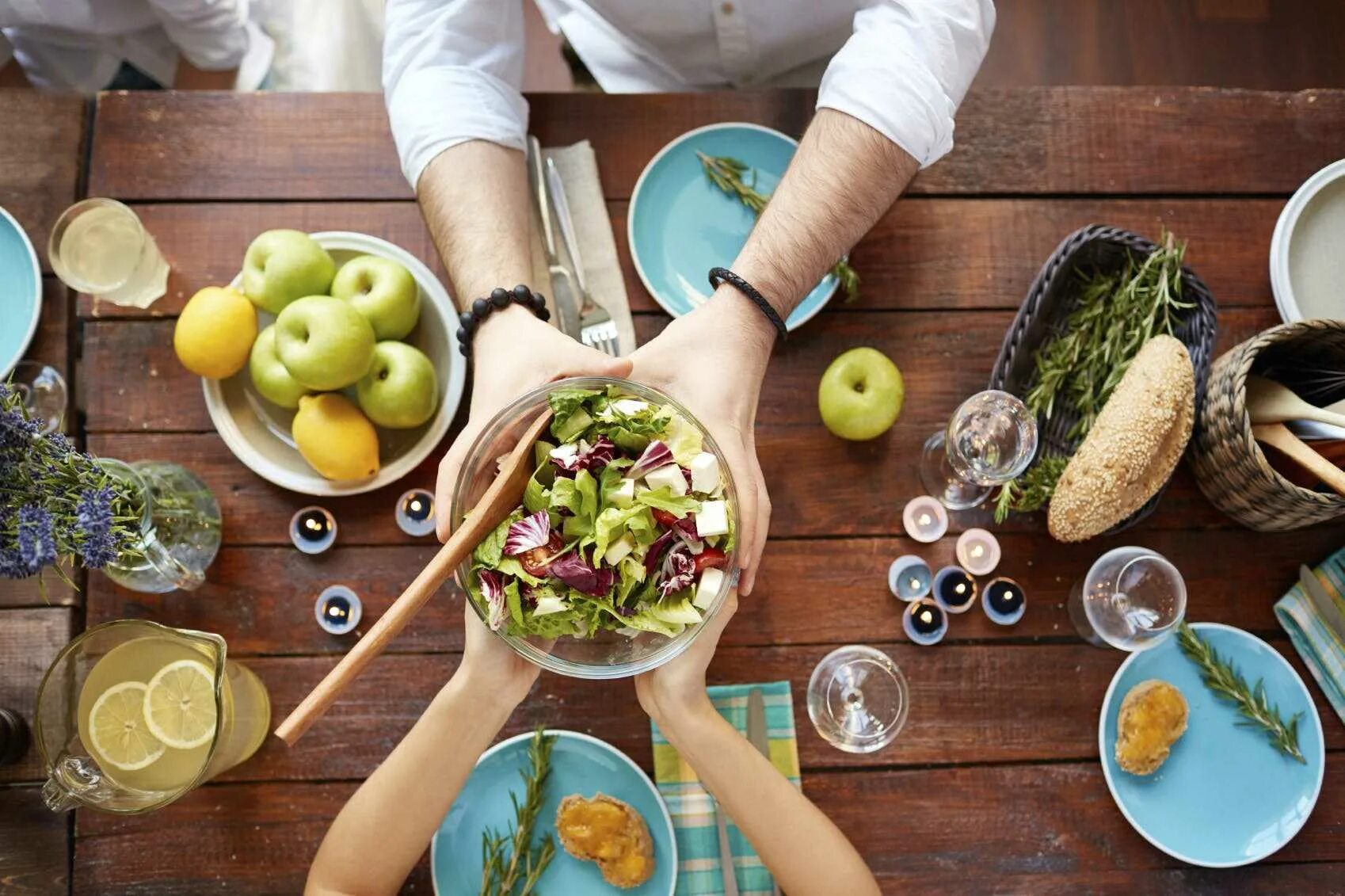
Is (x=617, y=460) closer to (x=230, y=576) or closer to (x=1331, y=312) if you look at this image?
(x=230, y=576)

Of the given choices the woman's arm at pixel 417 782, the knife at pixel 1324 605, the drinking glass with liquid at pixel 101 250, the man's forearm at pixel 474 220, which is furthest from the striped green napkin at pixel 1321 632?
the drinking glass with liquid at pixel 101 250

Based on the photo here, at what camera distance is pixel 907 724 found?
1589 mm

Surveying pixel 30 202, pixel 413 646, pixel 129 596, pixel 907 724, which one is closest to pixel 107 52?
pixel 30 202

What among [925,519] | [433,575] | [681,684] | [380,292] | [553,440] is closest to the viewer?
[433,575]

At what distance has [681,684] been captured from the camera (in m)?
1.32

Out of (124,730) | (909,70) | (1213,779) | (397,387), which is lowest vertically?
(1213,779)

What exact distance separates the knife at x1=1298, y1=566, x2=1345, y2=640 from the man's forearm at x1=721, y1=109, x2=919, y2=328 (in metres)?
1.02

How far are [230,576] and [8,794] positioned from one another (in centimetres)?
48

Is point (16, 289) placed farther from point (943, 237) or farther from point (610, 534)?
point (943, 237)

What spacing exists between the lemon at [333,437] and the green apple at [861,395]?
2.58 feet

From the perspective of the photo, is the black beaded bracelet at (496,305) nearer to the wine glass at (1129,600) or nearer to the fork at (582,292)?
the fork at (582,292)

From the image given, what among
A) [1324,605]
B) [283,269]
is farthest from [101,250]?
[1324,605]

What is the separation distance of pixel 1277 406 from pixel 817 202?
81 cm

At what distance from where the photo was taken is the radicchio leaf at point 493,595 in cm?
109
